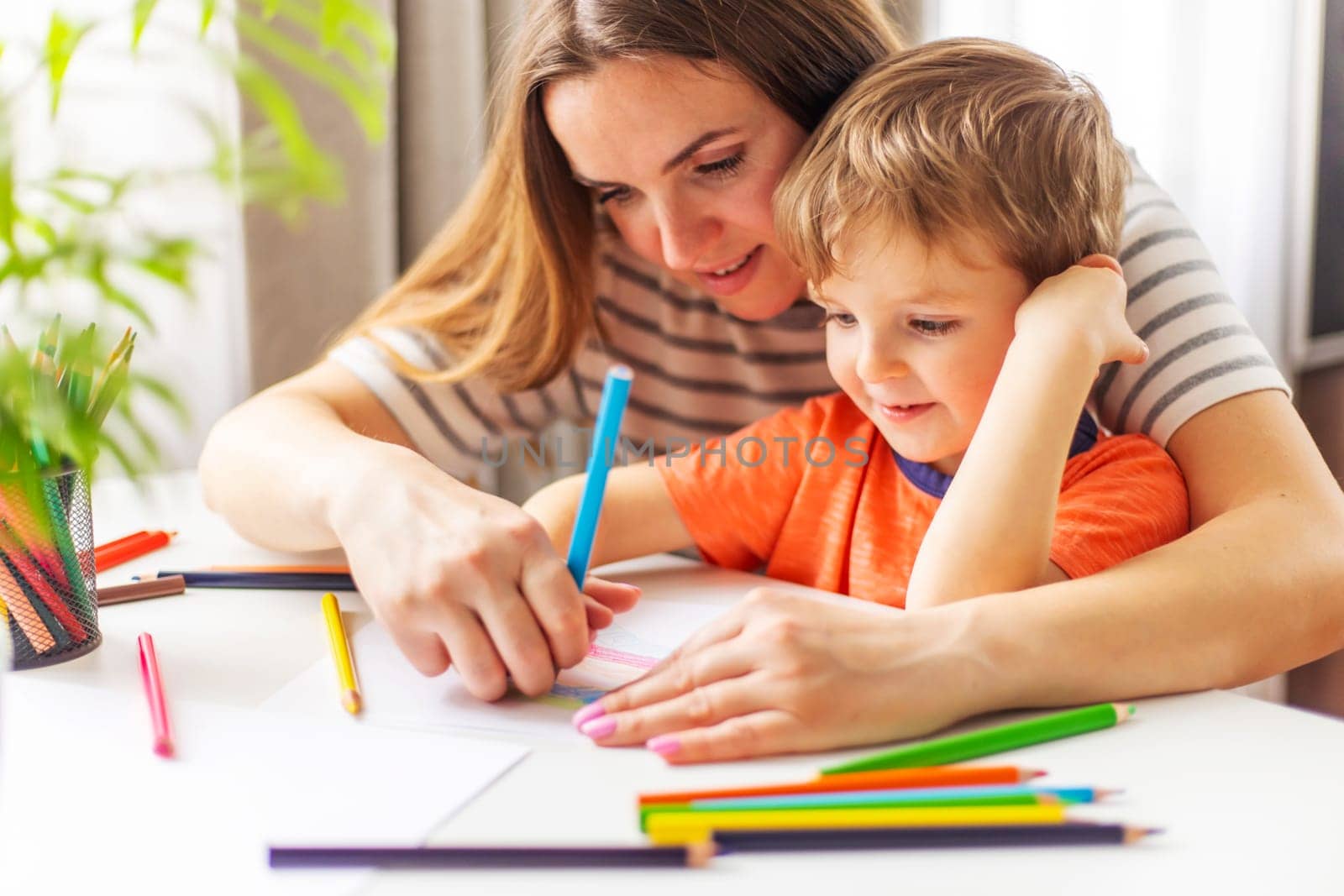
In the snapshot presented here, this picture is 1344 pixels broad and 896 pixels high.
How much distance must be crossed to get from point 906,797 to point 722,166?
0.56 metres

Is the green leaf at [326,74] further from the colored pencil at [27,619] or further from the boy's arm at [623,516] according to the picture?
the boy's arm at [623,516]

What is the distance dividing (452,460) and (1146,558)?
0.65 meters

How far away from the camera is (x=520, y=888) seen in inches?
19.1

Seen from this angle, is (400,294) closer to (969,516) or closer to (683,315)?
(683,315)

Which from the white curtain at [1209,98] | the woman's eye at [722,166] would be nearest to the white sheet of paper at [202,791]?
the woman's eye at [722,166]

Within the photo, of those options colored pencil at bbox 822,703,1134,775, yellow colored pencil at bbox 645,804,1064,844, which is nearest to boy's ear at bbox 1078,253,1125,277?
colored pencil at bbox 822,703,1134,775

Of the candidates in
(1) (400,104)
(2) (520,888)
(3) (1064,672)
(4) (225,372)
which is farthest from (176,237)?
(1) (400,104)

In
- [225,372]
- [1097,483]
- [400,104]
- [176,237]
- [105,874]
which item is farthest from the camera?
[400,104]

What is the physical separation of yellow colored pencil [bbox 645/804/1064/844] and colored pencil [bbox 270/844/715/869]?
1 cm

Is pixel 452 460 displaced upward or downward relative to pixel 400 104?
downward

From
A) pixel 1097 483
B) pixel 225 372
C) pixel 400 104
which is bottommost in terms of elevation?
pixel 225 372

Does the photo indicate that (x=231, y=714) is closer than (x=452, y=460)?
Yes

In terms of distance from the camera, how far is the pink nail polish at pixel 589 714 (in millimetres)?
631

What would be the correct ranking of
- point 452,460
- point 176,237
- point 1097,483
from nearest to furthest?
point 176,237
point 1097,483
point 452,460
